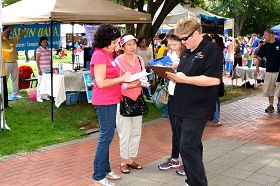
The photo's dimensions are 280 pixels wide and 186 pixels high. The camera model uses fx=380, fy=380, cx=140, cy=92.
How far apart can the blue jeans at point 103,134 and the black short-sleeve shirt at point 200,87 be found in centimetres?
79

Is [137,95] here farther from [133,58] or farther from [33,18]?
[33,18]

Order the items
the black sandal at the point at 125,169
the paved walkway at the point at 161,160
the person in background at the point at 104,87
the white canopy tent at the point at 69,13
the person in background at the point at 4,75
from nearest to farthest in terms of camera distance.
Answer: the person in background at the point at 104,87 → the paved walkway at the point at 161,160 → the black sandal at the point at 125,169 → the white canopy tent at the point at 69,13 → the person in background at the point at 4,75

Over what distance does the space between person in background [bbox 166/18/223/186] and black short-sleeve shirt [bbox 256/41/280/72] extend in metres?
5.76

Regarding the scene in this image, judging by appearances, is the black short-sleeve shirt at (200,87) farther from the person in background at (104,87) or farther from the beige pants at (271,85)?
the beige pants at (271,85)

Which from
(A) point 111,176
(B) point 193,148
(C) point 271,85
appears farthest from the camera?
(C) point 271,85

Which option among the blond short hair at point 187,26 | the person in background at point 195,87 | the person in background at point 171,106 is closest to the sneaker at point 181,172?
the person in background at point 171,106

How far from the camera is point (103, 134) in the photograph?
408cm

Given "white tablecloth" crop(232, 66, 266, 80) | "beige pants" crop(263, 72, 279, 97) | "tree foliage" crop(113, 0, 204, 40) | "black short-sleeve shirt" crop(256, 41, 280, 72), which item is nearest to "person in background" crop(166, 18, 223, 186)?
"black short-sleeve shirt" crop(256, 41, 280, 72)

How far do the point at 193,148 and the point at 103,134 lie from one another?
1.02 metres

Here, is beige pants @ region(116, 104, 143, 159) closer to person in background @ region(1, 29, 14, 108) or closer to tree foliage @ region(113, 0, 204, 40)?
person in background @ region(1, 29, 14, 108)

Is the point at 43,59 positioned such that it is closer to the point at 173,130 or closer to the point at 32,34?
the point at 32,34

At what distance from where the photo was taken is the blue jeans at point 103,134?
13.3 ft

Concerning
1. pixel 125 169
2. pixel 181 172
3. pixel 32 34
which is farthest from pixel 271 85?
pixel 32 34

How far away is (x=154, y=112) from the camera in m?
8.95
